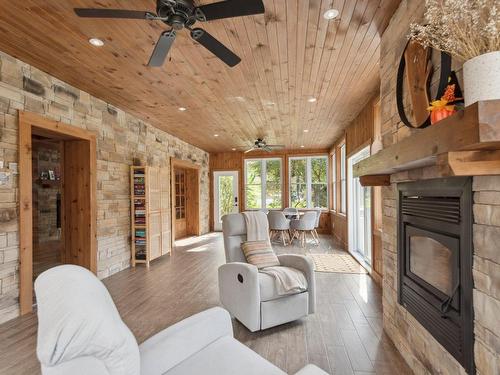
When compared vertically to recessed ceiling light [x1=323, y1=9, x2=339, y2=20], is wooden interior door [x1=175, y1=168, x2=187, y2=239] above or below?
below

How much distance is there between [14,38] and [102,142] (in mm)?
1760

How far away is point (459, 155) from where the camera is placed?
1.08 metres

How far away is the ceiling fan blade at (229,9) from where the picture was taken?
1602mm

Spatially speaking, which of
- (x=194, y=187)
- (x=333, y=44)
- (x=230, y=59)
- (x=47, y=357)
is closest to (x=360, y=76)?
(x=333, y=44)

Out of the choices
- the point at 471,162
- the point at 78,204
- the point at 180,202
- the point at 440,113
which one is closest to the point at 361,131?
the point at 440,113

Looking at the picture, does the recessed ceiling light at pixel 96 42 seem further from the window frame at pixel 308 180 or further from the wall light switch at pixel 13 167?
the window frame at pixel 308 180

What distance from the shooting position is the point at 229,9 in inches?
65.6

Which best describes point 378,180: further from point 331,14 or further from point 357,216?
point 357,216

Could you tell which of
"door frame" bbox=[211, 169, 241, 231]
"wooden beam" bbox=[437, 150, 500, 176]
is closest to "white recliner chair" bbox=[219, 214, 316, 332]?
"wooden beam" bbox=[437, 150, 500, 176]

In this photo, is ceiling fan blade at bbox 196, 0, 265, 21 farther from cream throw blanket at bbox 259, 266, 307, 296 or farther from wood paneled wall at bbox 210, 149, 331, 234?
wood paneled wall at bbox 210, 149, 331, 234

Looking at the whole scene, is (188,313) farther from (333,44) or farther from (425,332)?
(333,44)

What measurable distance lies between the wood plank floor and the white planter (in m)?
1.87

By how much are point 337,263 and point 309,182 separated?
13.6ft

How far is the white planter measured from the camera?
102 cm
